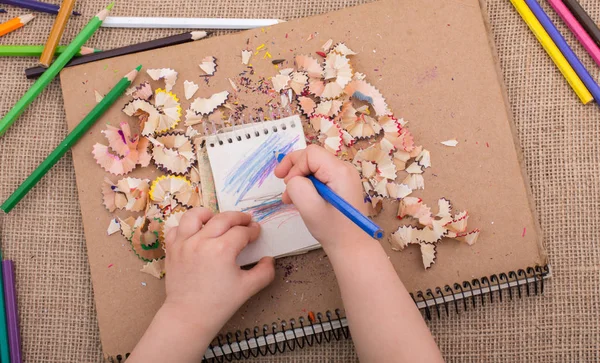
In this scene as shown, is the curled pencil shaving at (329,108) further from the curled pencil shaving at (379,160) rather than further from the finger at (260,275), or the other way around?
the finger at (260,275)

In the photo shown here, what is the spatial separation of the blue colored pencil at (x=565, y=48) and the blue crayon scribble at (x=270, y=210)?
1.35 ft

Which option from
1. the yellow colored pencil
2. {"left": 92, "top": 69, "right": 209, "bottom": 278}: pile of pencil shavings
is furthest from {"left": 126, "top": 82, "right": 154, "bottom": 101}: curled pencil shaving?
the yellow colored pencil

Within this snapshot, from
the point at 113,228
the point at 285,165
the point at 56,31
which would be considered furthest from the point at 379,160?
the point at 56,31

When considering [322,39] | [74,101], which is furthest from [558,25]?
[74,101]

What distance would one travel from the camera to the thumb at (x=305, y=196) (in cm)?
58

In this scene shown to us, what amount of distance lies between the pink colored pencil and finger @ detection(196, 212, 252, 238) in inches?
19.8

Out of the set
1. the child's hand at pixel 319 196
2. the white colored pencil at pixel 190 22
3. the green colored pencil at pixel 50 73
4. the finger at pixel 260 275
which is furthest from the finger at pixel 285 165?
the green colored pencil at pixel 50 73

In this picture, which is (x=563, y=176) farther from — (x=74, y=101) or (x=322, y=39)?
(x=74, y=101)

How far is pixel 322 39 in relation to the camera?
0.73 meters

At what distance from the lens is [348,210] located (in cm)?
54

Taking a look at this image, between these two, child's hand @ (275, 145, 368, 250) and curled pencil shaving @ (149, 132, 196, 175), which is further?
curled pencil shaving @ (149, 132, 196, 175)

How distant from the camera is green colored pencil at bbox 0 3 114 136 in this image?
729 millimetres

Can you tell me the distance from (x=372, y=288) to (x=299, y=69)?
0.99 feet

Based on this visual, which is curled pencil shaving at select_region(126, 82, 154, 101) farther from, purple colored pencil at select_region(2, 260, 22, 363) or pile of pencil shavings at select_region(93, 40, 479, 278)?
purple colored pencil at select_region(2, 260, 22, 363)
